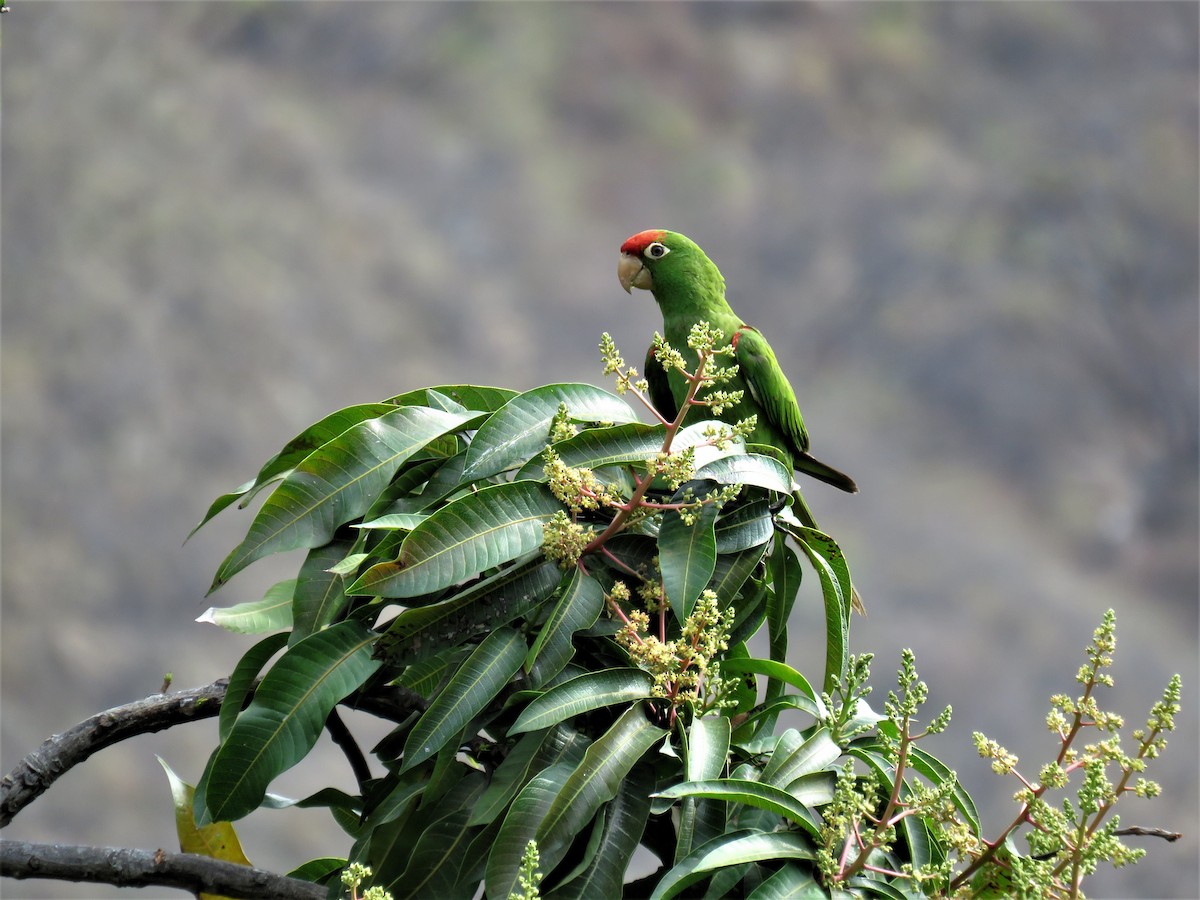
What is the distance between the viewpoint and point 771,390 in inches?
71.5

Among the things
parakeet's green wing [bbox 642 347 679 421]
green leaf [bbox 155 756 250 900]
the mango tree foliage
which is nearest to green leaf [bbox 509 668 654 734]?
the mango tree foliage

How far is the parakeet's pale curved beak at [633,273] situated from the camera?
6.93 ft

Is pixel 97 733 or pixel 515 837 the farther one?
pixel 97 733

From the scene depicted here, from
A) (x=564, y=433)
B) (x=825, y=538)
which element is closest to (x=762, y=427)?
(x=825, y=538)

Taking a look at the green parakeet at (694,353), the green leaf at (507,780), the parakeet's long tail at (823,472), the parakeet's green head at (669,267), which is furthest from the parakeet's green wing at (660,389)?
the green leaf at (507,780)

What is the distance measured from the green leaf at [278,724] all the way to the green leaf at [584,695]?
0.17 metres

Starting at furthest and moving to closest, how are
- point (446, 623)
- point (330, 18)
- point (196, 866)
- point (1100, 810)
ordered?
point (330, 18) → point (196, 866) → point (446, 623) → point (1100, 810)

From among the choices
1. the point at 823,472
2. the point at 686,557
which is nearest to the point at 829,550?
the point at 686,557

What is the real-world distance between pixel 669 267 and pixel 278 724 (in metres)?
1.31

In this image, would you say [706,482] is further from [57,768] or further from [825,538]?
[57,768]

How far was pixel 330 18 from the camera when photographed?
21.9 ft

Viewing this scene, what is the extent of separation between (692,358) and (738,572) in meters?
0.99

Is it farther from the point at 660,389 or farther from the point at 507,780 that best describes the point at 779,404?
the point at 507,780

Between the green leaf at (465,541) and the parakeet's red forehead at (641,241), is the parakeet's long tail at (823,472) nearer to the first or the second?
the parakeet's red forehead at (641,241)
